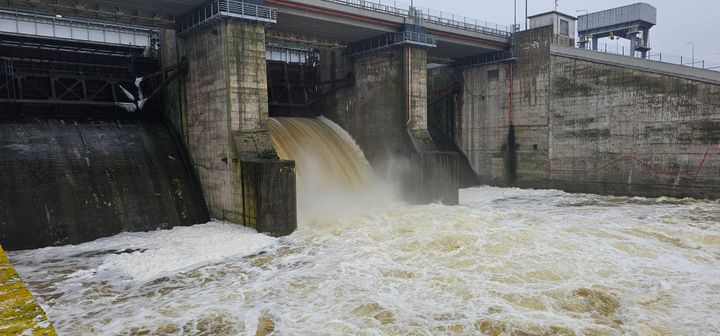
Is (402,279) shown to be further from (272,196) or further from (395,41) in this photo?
(395,41)

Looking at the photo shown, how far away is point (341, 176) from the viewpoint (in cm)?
2311

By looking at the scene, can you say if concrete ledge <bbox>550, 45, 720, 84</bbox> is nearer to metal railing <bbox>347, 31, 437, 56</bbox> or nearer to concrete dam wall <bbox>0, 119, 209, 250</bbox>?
metal railing <bbox>347, 31, 437, 56</bbox>

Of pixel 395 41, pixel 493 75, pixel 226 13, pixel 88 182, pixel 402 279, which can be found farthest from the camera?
pixel 493 75

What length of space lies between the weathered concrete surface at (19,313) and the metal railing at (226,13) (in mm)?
14092

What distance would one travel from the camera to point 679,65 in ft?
78.3

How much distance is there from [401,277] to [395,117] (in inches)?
543

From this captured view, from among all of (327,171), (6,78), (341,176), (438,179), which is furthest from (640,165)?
(6,78)

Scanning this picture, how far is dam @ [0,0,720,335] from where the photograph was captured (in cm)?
1028

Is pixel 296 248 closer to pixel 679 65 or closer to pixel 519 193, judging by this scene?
pixel 519 193

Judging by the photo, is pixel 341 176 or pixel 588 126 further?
pixel 588 126

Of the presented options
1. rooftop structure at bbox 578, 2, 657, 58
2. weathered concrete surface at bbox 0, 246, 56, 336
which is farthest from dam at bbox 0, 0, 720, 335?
rooftop structure at bbox 578, 2, 657, 58

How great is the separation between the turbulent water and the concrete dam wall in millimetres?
869

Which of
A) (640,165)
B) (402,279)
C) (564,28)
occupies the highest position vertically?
(564,28)

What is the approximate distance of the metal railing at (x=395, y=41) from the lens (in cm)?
2367
